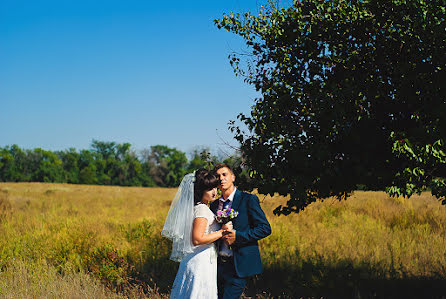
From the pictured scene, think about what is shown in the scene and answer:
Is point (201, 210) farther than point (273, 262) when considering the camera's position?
No

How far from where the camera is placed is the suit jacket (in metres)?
4.17

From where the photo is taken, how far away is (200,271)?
4.24 m

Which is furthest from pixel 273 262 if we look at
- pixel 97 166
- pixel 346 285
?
pixel 97 166

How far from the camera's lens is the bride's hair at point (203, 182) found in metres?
4.33

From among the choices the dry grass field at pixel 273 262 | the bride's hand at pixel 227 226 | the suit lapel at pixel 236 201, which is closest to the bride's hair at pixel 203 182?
the suit lapel at pixel 236 201

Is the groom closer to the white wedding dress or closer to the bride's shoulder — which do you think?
the white wedding dress

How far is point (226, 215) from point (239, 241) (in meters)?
0.32

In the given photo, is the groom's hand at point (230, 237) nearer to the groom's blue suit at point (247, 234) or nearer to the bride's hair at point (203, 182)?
the groom's blue suit at point (247, 234)

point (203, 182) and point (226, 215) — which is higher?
point (203, 182)

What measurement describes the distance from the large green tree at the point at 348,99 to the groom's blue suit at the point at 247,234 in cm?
134

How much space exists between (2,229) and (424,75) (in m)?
11.8

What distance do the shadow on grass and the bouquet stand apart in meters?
3.57

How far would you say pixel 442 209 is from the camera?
15.4 metres

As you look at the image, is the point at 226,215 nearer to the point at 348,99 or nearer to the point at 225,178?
the point at 225,178
